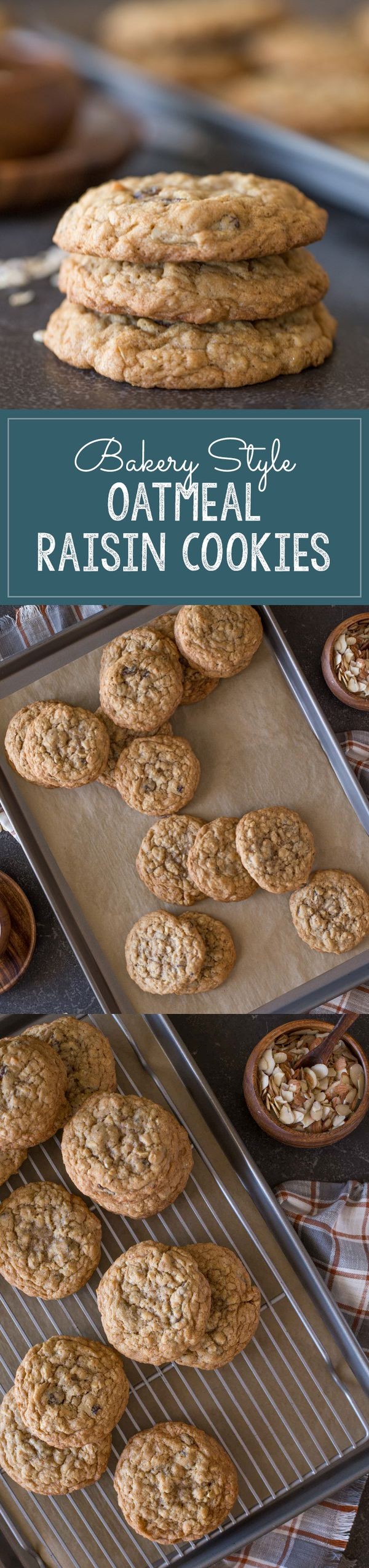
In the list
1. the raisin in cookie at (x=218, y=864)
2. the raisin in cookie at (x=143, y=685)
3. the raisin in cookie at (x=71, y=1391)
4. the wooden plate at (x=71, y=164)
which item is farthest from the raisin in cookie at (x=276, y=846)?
the wooden plate at (x=71, y=164)

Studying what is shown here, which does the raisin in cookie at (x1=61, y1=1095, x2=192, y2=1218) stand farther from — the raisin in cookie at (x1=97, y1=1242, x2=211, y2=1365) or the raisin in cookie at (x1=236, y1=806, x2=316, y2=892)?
the raisin in cookie at (x1=236, y1=806, x2=316, y2=892)

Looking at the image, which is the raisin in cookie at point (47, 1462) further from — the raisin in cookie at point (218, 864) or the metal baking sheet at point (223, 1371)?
the raisin in cookie at point (218, 864)

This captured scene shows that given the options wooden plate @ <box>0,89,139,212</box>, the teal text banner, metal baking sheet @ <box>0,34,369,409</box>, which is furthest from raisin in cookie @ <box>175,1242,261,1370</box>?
wooden plate @ <box>0,89,139,212</box>

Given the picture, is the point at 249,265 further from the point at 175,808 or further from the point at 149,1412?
the point at 149,1412

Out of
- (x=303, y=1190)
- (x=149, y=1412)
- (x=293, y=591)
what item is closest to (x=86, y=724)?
(x=293, y=591)

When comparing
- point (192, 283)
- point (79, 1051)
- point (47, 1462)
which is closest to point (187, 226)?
point (192, 283)
